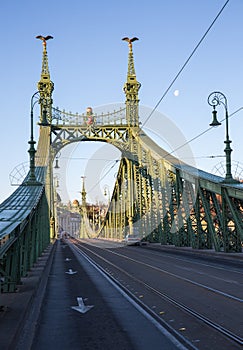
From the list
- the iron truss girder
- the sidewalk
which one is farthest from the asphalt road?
the iron truss girder

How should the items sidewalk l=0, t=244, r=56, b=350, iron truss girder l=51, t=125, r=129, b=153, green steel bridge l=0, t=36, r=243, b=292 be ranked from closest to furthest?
sidewalk l=0, t=244, r=56, b=350 < green steel bridge l=0, t=36, r=243, b=292 < iron truss girder l=51, t=125, r=129, b=153

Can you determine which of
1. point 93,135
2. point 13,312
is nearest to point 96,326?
point 13,312

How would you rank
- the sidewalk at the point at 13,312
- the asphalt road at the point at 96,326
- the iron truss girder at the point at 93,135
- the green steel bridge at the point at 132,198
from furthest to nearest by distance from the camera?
the iron truss girder at the point at 93,135
the green steel bridge at the point at 132,198
the asphalt road at the point at 96,326
the sidewalk at the point at 13,312

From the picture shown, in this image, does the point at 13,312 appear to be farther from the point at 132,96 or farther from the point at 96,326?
the point at 132,96

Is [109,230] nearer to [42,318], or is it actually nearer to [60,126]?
[60,126]

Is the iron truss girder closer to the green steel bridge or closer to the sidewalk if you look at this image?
the green steel bridge

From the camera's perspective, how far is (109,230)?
317 ft

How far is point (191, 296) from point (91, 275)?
777cm

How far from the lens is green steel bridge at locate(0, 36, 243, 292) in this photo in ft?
55.4

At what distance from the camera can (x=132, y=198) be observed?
66500 mm

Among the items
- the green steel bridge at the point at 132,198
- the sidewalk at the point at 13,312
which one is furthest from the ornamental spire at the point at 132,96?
the sidewalk at the point at 13,312

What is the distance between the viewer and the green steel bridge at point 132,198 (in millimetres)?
16875

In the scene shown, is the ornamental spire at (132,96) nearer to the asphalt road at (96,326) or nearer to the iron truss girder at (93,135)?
the iron truss girder at (93,135)

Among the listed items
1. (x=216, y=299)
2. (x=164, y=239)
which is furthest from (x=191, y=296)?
(x=164, y=239)
